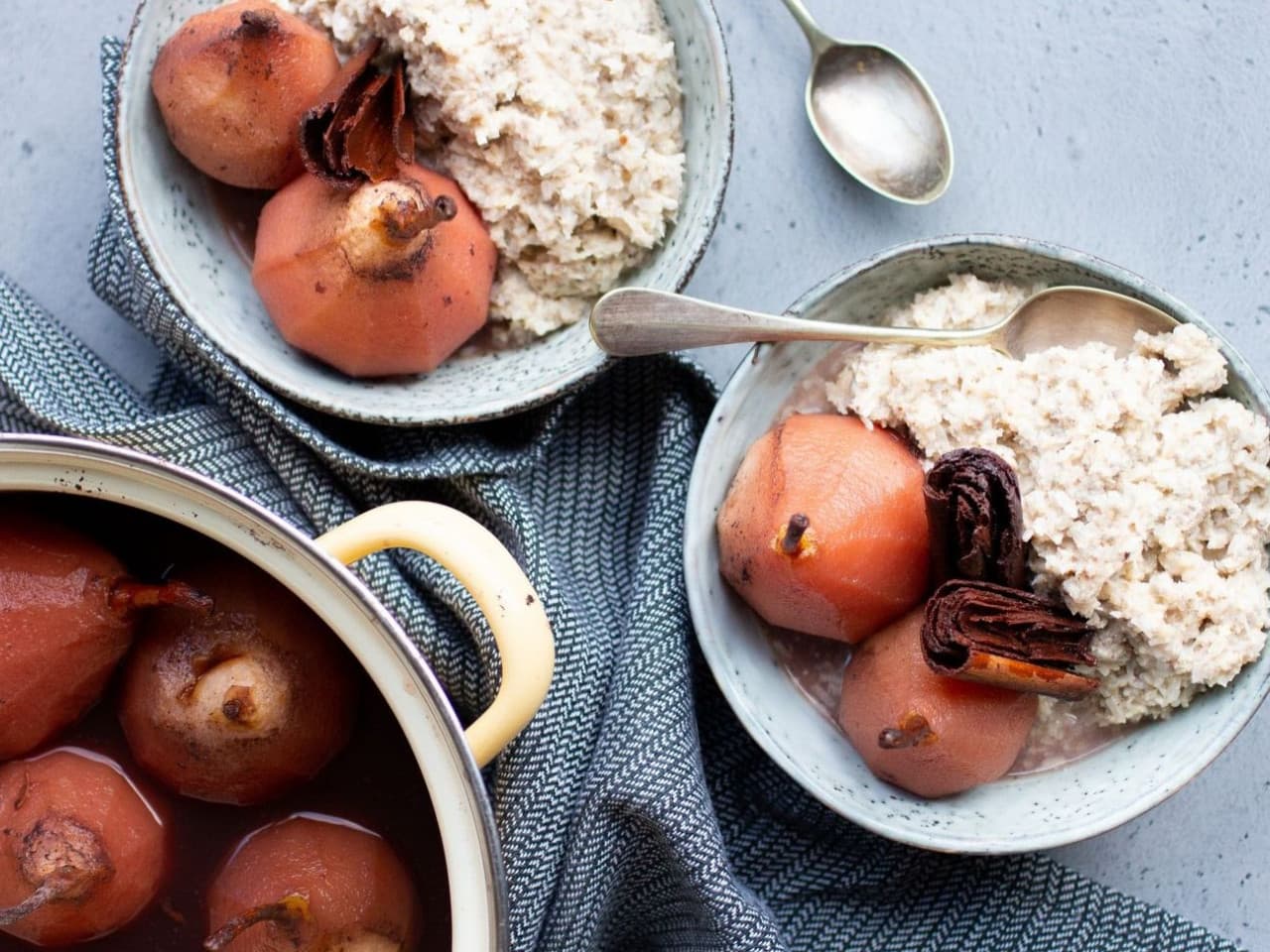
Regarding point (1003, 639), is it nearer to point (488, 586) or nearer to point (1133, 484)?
point (1133, 484)

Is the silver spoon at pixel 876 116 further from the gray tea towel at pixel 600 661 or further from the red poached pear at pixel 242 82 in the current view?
the red poached pear at pixel 242 82

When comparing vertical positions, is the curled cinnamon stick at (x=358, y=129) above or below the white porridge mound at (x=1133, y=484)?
above

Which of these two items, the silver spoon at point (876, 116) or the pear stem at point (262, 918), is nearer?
the pear stem at point (262, 918)

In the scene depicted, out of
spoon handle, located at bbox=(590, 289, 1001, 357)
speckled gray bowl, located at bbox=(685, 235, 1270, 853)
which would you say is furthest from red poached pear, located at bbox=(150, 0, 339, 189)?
speckled gray bowl, located at bbox=(685, 235, 1270, 853)

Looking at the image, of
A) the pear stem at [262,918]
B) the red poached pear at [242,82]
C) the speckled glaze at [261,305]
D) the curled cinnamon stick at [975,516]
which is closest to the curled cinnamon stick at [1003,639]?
the curled cinnamon stick at [975,516]

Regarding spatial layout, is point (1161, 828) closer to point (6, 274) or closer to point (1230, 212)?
point (1230, 212)

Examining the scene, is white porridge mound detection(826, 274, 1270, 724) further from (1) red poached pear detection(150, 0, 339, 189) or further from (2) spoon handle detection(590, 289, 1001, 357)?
(1) red poached pear detection(150, 0, 339, 189)

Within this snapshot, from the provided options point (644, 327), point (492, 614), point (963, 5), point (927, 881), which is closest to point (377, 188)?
point (644, 327)
